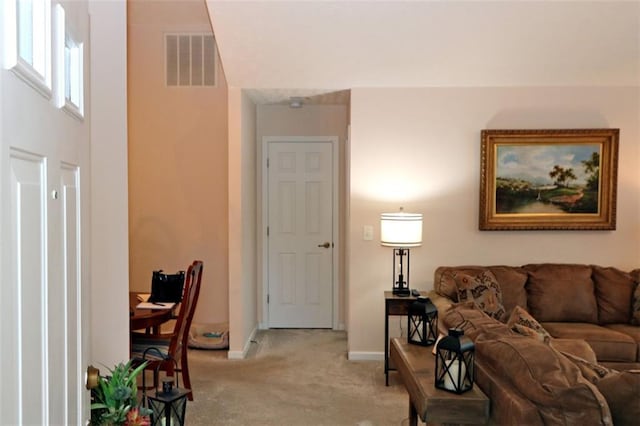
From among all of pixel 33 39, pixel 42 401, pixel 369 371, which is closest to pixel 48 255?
pixel 42 401

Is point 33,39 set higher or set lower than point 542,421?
higher

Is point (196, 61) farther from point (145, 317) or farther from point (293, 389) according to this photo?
point (293, 389)

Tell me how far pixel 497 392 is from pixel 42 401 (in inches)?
65.6

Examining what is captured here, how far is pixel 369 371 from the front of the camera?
4.30m

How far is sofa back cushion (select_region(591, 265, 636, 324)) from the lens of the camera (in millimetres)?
4129

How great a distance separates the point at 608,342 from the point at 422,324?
1.77 meters

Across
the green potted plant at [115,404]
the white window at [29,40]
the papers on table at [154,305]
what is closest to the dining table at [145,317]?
the papers on table at [154,305]

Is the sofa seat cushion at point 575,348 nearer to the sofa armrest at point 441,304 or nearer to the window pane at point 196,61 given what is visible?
the sofa armrest at point 441,304

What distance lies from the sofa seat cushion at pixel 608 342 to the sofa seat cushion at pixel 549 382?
2047mm

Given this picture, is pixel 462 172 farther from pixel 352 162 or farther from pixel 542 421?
pixel 542 421

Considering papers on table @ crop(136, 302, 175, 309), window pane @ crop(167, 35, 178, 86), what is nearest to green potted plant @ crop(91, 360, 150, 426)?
papers on table @ crop(136, 302, 175, 309)

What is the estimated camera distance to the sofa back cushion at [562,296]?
13.5 feet

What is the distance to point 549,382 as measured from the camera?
172cm

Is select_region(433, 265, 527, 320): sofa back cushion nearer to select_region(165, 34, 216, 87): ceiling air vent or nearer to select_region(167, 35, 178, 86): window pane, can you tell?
select_region(165, 34, 216, 87): ceiling air vent
